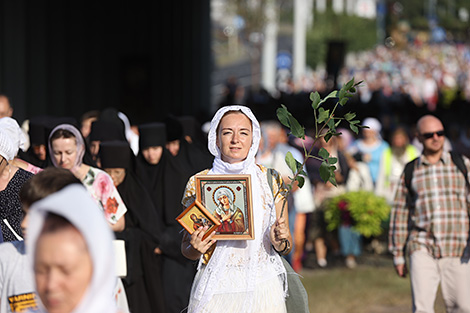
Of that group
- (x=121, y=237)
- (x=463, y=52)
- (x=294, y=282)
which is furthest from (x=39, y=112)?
(x=463, y=52)

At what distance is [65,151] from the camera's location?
6.50 meters

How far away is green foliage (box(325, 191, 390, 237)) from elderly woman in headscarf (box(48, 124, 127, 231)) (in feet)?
19.8

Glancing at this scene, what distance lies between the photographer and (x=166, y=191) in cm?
838

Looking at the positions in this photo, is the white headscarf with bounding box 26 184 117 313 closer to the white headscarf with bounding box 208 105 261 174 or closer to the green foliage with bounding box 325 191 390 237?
the white headscarf with bounding box 208 105 261 174

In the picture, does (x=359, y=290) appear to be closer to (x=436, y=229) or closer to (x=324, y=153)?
(x=436, y=229)

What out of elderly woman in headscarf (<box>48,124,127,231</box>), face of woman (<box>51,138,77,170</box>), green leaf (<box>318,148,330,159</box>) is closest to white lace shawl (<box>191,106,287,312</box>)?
green leaf (<box>318,148,330,159</box>)

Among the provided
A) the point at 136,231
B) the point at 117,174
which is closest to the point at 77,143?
the point at 117,174

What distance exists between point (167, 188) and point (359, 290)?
3.30 m

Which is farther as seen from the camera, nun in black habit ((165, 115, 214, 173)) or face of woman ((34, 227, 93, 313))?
nun in black habit ((165, 115, 214, 173))

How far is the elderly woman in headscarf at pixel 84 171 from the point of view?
20.8 feet

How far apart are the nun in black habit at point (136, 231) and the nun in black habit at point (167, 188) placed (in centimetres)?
62

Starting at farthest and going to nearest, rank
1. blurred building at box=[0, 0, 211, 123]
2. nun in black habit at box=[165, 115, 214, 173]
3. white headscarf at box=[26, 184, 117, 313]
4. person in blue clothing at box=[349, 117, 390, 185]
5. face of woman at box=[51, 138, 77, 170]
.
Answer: blurred building at box=[0, 0, 211, 123] < person in blue clothing at box=[349, 117, 390, 185] < nun in black habit at box=[165, 115, 214, 173] < face of woman at box=[51, 138, 77, 170] < white headscarf at box=[26, 184, 117, 313]

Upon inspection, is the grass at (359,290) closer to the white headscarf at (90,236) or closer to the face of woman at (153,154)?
the face of woman at (153,154)

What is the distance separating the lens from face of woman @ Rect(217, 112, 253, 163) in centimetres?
512
